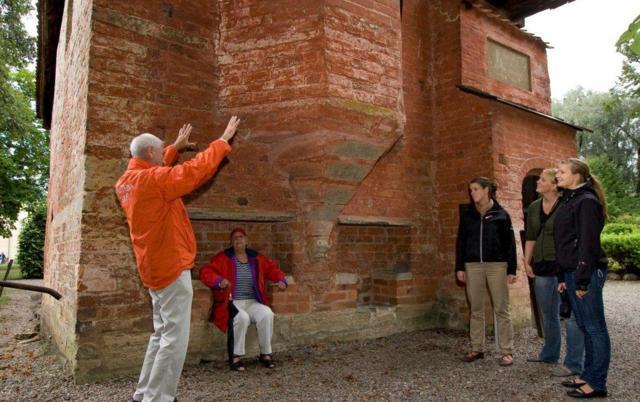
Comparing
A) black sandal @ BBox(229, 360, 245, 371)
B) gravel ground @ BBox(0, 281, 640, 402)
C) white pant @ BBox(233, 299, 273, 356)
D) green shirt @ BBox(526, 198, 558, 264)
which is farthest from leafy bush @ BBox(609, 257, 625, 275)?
black sandal @ BBox(229, 360, 245, 371)

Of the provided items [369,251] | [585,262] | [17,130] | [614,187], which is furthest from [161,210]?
[614,187]

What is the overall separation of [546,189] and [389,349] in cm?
262

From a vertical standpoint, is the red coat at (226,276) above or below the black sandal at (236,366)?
above

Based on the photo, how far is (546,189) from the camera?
4.65 metres

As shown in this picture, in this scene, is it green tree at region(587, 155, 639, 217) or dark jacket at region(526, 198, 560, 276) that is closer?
dark jacket at region(526, 198, 560, 276)

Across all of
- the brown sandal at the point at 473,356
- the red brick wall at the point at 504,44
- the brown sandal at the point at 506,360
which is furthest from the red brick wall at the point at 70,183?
the red brick wall at the point at 504,44

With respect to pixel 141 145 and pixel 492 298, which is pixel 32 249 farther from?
pixel 492 298

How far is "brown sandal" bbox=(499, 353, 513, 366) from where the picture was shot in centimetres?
463

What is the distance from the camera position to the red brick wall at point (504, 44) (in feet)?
22.6

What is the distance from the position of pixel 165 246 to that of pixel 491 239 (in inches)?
131

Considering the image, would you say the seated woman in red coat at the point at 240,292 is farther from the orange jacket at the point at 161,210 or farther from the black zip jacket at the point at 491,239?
the black zip jacket at the point at 491,239

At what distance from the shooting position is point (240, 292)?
16.0 ft

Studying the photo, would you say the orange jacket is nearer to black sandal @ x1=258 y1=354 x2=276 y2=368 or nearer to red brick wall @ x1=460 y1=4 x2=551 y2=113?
black sandal @ x1=258 y1=354 x2=276 y2=368

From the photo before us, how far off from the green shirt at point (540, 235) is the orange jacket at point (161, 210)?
3.38 metres
